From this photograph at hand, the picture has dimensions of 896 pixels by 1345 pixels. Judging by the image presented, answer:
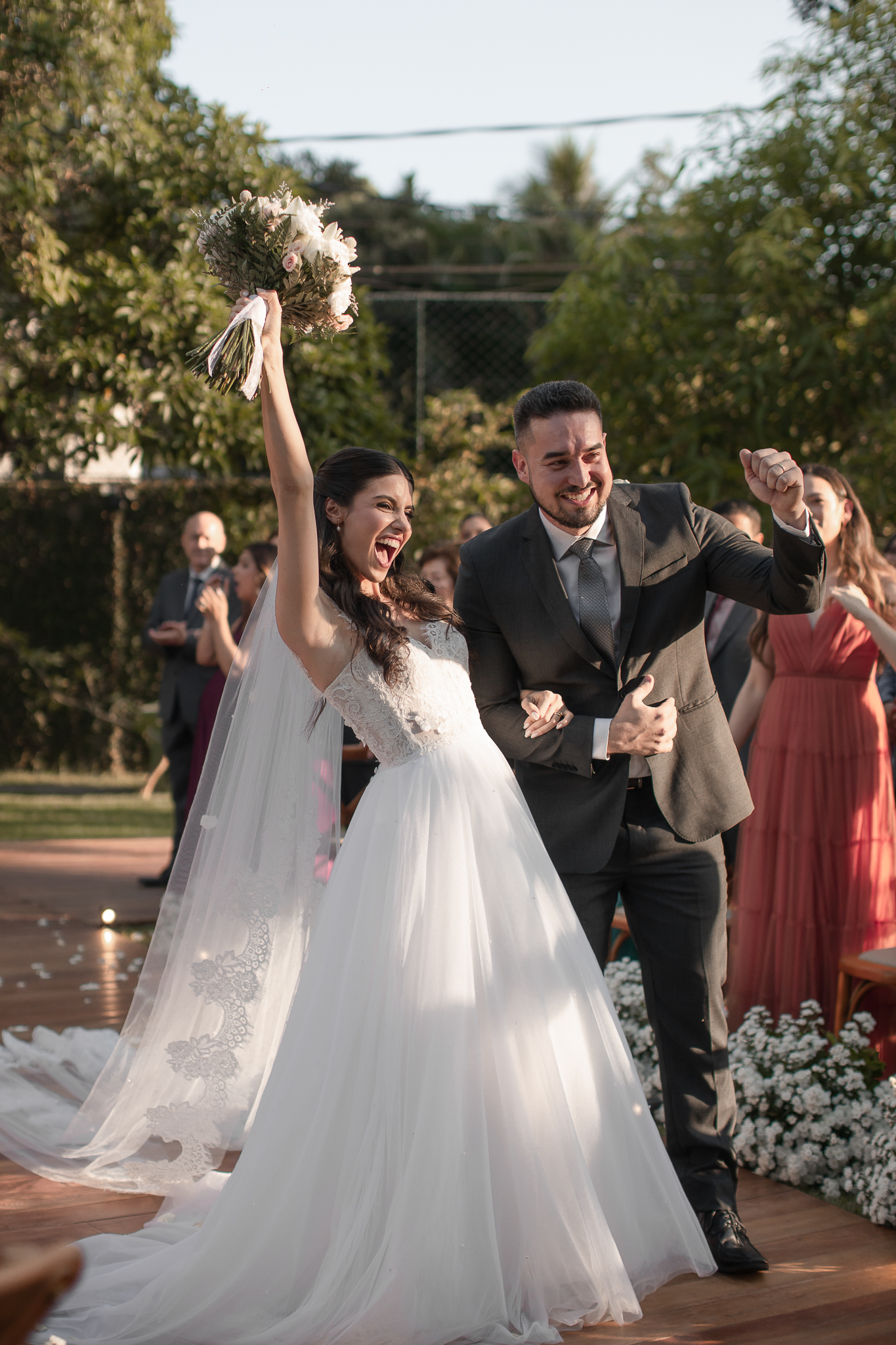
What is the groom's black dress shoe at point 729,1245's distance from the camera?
104 inches

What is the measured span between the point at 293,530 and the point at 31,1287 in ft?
4.81

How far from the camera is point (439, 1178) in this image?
2305mm

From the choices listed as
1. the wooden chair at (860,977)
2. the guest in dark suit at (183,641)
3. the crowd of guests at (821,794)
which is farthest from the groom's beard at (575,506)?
the guest in dark suit at (183,641)

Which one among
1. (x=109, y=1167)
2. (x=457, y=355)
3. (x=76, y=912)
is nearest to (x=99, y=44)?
(x=76, y=912)

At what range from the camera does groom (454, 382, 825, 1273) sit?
2.61 metres

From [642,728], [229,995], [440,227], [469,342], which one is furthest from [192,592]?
[440,227]

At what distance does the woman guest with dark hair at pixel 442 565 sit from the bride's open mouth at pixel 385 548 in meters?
2.61

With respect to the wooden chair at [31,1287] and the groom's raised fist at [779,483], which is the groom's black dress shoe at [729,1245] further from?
the wooden chair at [31,1287]

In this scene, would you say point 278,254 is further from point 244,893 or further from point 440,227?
point 440,227

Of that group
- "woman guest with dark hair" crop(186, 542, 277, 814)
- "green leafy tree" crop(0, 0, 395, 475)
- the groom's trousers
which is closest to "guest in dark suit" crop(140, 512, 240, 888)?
"woman guest with dark hair" crop(186, 542, 277, 814)

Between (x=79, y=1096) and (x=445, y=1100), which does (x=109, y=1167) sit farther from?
(x=445, y=1100)

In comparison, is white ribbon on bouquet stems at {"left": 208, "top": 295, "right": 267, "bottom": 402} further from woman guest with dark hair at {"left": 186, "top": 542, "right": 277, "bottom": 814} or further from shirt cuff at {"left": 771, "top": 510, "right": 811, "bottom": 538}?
woman guest with dark hair at {"left": 186, "top": 542, "right": 277, "bottom": 814}

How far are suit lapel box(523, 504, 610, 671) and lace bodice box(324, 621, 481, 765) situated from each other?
257mm

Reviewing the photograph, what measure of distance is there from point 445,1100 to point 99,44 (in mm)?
7033
